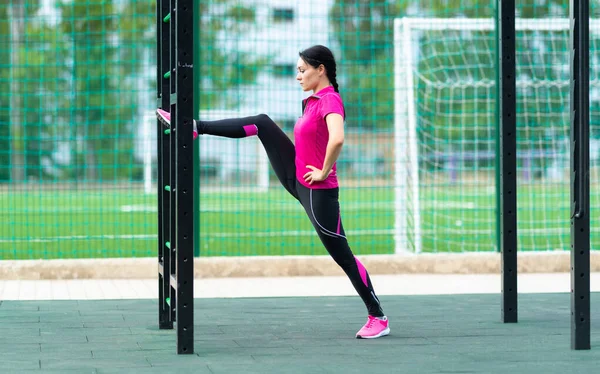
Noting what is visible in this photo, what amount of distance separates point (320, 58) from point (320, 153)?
595 mm

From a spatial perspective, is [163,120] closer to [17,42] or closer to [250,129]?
[250,129]

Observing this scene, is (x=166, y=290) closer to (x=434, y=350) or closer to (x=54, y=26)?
(x=434, y=350)

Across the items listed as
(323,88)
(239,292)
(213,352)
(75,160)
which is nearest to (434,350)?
(213,352)

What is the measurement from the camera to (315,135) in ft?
23.5

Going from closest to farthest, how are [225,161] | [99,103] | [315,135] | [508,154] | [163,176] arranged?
[315,135] < [163,176] < [508,154] < [225,161] < [99,103]

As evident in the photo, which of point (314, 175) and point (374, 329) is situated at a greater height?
point (314, 175)

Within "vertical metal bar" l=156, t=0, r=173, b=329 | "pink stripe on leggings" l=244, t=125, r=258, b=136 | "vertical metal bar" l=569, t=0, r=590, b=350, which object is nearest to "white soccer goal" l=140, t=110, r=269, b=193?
"vertical metal bar" l=156, t=0, r=173, b=329

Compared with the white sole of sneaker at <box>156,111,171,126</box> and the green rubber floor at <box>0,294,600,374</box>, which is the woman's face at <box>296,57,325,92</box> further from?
the green rubber floor at <box>0,294,600,374</box>

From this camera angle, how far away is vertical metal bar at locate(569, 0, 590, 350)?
264 inches

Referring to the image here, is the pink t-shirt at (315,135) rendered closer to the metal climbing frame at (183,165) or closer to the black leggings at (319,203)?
the black leggings at (319,203)

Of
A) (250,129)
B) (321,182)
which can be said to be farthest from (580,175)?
(250,129)

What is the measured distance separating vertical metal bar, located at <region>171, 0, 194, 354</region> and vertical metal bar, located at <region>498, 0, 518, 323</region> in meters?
2.37

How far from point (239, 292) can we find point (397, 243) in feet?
9.73

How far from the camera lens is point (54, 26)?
14039mm
